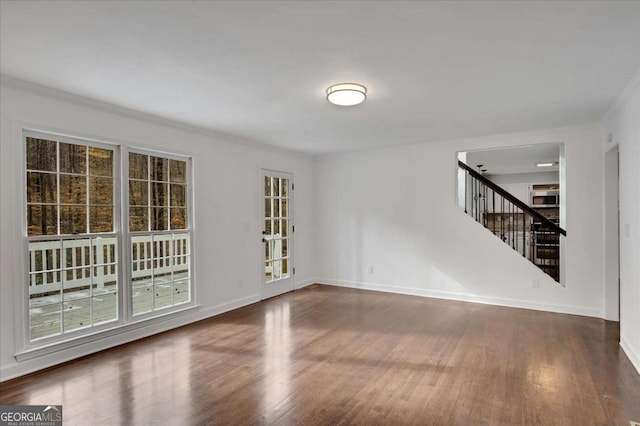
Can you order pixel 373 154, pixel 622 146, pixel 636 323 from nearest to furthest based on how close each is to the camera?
1. pixel 636 323
2. pixel 622 146
3. pixel 373 154

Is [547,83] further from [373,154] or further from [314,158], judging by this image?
[314,158]

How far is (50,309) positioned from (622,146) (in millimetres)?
5886

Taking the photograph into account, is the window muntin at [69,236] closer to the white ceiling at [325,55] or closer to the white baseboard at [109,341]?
the white baseboard at [109,341]

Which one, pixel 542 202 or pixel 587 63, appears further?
pixel 542 202

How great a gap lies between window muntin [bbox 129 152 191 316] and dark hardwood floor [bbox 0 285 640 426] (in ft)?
1.70

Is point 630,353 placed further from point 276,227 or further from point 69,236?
point 69,236

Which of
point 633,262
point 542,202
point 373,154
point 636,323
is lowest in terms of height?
point 636,323

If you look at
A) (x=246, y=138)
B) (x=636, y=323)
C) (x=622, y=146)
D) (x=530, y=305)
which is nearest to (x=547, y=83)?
(x=622, y=146)

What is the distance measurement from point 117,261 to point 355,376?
2.74 meters

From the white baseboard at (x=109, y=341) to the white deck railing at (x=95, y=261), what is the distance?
0.53m

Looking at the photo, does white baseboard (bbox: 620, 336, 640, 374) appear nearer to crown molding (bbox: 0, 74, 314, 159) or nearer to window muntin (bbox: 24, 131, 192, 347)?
window muntin (bbox: 24, 131, 192, 347)

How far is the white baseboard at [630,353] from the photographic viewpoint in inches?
121

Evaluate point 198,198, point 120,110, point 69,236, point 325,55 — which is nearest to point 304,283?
point 198,198

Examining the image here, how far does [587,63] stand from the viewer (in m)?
2.75
